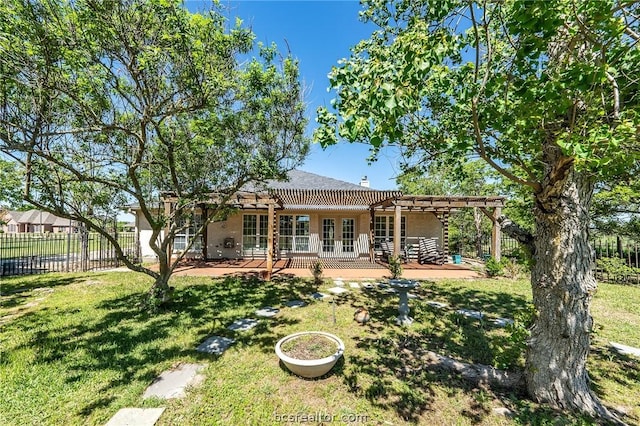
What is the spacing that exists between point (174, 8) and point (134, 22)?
2.29 feet

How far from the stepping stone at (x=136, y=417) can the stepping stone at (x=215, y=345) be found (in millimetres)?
1223

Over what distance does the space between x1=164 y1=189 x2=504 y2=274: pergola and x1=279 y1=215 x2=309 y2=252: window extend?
26.9 inches

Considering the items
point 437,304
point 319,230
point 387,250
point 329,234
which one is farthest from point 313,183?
point 437,304

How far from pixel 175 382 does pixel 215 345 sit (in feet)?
3.08

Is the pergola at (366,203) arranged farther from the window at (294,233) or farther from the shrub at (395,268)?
the shrub at (395,268)

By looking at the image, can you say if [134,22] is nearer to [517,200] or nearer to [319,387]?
[319,387]

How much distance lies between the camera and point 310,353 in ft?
11.0

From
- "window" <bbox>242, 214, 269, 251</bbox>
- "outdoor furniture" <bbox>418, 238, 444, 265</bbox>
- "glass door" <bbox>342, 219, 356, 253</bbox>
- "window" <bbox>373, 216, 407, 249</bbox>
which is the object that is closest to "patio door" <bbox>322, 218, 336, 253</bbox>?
"glass door" <bbox>342, 219, 356, 253</bbox>

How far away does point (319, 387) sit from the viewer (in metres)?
3.03

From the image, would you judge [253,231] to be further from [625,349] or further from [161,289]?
[625,349]

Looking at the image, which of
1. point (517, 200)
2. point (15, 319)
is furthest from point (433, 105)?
point (517, 200)

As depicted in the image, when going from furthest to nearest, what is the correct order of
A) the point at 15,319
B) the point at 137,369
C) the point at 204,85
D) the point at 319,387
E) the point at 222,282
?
the point at 222,282, the point at 15,319, the point at 204,85, the point at 137,369, the point at 319,387

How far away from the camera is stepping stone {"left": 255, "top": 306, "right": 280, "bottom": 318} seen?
209 inches

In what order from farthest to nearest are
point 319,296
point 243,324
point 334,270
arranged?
point 334,270, point 319,296, point 243,324
